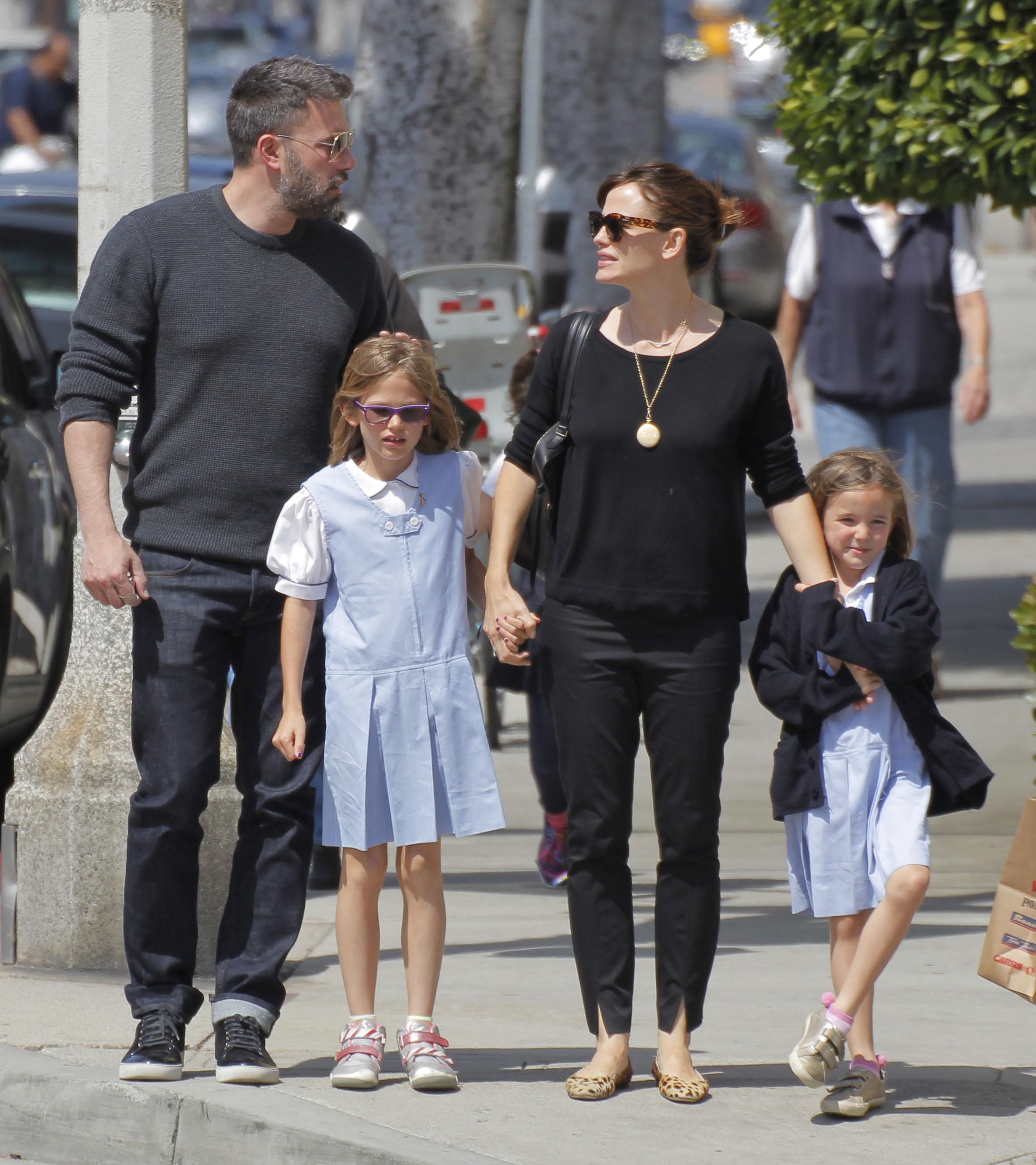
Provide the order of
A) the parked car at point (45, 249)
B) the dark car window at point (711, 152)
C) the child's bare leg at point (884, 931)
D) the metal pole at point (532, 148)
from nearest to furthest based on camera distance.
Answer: the child's bare leg at point (884, 931), the parked car at point (45, 249), the metal pole at point (532, 148), the dark car window at point (711, 152)

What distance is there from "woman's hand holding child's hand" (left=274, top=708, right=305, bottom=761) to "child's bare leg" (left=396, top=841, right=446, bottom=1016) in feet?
1.04

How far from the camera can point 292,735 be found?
4.40 meters

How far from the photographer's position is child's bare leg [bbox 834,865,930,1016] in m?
4.33

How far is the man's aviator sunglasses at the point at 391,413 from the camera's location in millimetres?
4445

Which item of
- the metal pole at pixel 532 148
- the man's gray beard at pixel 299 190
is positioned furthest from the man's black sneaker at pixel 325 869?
the metal pole at pixel 532 148

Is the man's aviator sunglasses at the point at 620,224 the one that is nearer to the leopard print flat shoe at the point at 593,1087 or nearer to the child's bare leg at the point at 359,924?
the child's bare leg at the point at 359,924

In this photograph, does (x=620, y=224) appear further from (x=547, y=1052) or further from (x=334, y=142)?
(x=547, y=1052)

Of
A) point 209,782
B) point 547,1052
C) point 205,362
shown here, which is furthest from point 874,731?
point 205,362

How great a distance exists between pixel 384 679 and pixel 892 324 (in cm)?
423

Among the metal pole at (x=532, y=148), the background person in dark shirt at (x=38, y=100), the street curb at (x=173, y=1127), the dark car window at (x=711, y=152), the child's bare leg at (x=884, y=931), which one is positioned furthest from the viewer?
the dark car window at (x=711, y=152)

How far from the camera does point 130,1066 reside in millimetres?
4445

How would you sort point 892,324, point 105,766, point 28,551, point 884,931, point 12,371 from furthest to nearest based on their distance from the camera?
point 892,324
point 12,371
point 28,551
point 105,766
point 884,931

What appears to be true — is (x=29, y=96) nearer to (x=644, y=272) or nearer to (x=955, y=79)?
(x=955, y=79)

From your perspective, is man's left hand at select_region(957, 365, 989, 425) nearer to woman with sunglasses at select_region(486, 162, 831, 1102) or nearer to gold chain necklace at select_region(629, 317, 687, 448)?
woman with sunglasses at select_region(486, 162, 831, 1102)
